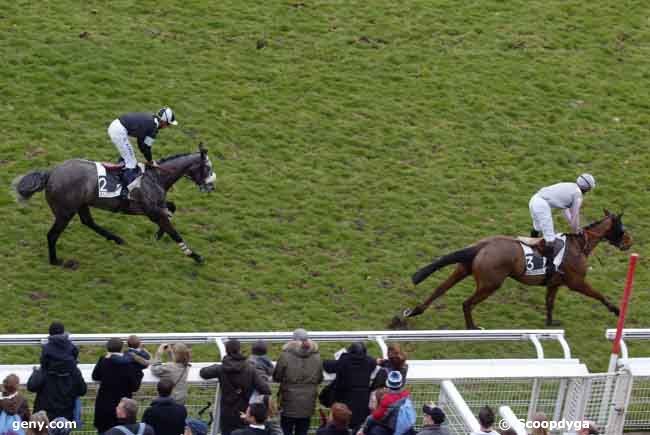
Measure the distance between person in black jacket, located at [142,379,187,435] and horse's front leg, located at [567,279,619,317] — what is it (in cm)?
567

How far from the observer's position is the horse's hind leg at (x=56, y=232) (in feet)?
42.4

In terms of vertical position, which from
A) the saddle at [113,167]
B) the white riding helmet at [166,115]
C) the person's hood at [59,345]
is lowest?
the person's hood at [59,345]

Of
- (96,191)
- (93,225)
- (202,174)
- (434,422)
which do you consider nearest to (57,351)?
(434,422)

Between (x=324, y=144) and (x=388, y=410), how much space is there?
7432 millimetres

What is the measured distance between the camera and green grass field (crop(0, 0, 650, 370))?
1316 cm

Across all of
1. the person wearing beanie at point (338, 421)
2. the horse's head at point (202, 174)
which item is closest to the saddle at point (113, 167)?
the horse's head at point (202, 174)

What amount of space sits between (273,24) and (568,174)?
5.02 meters

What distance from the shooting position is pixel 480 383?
34.0 ft

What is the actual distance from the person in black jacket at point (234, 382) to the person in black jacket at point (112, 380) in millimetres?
556

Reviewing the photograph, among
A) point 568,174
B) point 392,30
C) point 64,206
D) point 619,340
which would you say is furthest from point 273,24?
point 619,340

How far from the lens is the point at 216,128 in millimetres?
15977

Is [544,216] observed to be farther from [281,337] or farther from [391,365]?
[391,365]

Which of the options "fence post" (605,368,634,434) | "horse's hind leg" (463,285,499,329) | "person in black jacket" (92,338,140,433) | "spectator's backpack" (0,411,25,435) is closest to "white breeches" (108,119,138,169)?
"horse's hind leg" (463,285,499,329)

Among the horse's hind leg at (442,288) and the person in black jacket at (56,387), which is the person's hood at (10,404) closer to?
the person in black jacket at (56,387)
